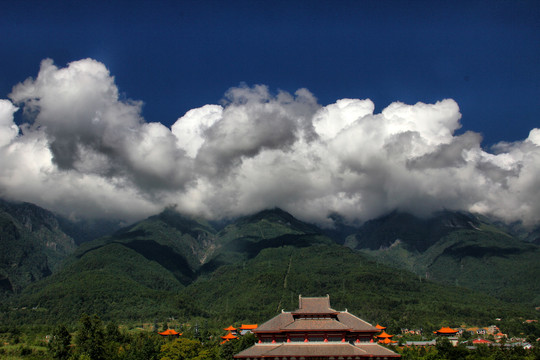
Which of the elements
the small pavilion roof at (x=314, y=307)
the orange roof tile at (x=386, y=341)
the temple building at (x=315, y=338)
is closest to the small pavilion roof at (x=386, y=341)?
the orange roof tile at (x=386, y=341)

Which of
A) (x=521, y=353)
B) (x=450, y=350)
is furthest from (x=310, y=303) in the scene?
(x=521, y=353)

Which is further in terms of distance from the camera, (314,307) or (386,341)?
(386,341)

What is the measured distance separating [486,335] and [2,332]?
157137mm

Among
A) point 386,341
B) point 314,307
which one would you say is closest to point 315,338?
point 314,307

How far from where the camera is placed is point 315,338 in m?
70.4

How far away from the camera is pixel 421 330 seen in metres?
185

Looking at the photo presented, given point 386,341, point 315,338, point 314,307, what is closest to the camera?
point 315,338

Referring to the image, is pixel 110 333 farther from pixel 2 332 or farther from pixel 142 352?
pixel 2 332

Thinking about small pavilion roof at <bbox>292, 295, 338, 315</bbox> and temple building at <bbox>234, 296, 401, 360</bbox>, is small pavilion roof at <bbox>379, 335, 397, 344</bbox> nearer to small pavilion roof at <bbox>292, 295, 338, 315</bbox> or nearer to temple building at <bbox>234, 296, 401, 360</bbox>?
temple building at <bbox>234, 296, 401, 360</bbox>

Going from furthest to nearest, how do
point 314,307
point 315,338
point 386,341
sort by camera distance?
1. point 386,341
2. point 314,307
3. point 315,338

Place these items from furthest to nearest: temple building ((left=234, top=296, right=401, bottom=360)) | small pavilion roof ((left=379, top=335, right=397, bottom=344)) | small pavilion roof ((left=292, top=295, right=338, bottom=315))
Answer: small pavilion roof ((left=379, top=335, right=397, bottom=344)), small pavilion roof ((left=292, top=295, right=338, bottom=315)), temple building ((left=234, top=296, right=401, bottom=360))

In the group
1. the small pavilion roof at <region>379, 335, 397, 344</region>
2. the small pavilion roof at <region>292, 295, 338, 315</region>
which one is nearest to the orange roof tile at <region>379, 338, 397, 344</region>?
the small pavilion roof at <region>379, 335, 397, 344</region>

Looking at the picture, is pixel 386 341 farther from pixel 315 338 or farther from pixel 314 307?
pixel 315 338

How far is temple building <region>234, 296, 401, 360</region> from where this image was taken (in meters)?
67.2
